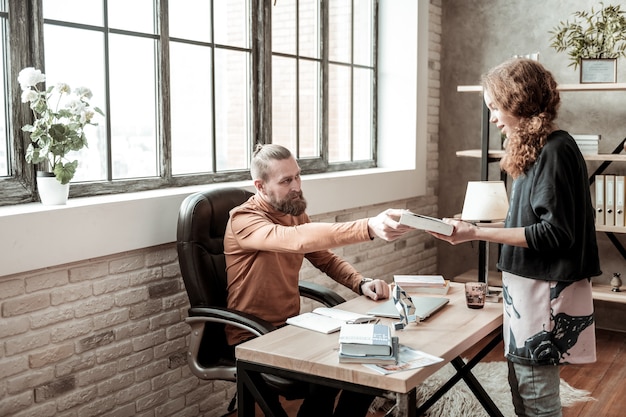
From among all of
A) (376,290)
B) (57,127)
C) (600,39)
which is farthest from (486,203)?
(600,39)

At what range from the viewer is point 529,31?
210 inches

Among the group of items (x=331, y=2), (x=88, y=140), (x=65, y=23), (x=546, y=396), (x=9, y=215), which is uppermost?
(x=331, y=2)

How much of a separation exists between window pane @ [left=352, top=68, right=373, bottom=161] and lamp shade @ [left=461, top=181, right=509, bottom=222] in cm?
177

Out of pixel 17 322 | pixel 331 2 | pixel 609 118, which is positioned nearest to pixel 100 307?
pixel 17 322

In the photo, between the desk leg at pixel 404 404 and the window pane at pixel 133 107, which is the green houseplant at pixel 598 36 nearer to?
the window pane at pixel 133 107

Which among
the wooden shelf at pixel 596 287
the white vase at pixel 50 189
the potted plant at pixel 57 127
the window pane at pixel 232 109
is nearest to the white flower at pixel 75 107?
the potted plant at pixel 57 127

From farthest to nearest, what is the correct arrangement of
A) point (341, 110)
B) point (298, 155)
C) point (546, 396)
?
point (341, 110), point (298, 155), point (546, 396)

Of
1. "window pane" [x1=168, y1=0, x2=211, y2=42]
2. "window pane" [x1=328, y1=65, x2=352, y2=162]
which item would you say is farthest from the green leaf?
"window pane" [x1=328, y1=65, x2=352, y2=162]

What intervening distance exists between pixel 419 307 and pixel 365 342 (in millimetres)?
594

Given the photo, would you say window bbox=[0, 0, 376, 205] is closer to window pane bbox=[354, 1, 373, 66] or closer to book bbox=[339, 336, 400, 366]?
window pane bbox=[354, 1, 373, 66]

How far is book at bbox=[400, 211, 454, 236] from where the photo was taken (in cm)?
243

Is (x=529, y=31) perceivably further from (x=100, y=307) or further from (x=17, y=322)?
(x=17, y=322)

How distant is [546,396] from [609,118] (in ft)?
10.5

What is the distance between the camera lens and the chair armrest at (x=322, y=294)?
3.10 m
